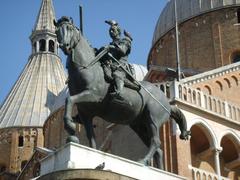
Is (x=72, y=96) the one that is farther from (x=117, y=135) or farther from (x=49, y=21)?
(x=49, y=21)

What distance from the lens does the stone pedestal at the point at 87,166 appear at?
27.4 feet

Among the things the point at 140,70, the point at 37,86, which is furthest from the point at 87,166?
the point at 37,86

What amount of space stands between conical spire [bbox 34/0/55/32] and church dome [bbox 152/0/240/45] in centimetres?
3603

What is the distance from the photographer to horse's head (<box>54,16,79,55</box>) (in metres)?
9.48

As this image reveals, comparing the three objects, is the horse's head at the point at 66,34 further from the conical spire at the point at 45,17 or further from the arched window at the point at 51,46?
the conical spire at the point at 45,17

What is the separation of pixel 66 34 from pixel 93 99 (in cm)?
109

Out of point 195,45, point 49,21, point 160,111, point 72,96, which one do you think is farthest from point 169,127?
point 49,21

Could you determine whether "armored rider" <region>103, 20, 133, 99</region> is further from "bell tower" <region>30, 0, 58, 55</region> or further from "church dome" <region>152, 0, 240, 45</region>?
"bell tower" <region>30, 0, 58, 55</region>

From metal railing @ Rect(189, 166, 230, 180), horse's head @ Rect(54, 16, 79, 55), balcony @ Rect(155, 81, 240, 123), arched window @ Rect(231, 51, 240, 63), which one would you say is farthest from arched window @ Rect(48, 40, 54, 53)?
horse's head @ Rect(54, 16, 79, 55)

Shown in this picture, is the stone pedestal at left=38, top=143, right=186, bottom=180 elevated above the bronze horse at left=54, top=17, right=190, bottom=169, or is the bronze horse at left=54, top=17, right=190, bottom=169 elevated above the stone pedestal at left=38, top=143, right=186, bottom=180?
the bronze horse at left=54, top=17, right=190, bottom=169

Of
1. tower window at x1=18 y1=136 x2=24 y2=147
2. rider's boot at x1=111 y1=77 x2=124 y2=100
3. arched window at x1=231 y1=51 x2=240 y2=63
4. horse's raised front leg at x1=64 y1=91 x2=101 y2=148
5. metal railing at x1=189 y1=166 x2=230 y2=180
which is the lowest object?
horse's raised front leg at x1=64 y1=91 x2=101 y2=148

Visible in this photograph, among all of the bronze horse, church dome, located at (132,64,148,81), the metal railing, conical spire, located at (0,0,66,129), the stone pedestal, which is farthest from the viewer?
conical spire, located at (0,0,66,129)

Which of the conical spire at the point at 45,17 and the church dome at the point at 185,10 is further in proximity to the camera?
the conical spire at the point at 45,17

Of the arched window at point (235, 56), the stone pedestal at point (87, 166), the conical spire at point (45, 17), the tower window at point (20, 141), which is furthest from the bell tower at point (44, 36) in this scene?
the stone pedestal at point (87, 166)
